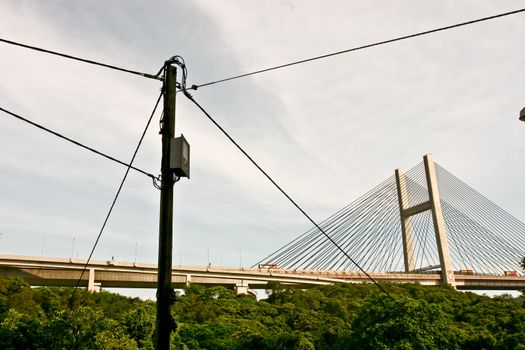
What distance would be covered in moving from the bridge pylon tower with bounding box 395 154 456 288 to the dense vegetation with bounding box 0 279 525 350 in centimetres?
1078

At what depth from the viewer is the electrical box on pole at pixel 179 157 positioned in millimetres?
9636

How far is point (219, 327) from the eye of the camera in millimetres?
44438

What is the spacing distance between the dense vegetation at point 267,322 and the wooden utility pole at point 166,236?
17.8 m

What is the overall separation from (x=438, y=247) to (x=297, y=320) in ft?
143

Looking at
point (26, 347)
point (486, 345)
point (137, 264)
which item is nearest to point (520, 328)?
point (486, 345)

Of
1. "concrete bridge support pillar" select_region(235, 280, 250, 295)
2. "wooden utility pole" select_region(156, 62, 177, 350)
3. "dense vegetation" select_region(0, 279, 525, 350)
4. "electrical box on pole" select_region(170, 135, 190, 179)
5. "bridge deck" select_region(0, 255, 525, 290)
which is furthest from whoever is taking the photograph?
"concrete bridge support pillar" select_region(235, 280, 250, 295)

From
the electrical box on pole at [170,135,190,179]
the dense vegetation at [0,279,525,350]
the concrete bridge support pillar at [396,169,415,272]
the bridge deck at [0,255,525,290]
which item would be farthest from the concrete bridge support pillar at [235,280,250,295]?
the electrical box on pole at [170,135,190,179]

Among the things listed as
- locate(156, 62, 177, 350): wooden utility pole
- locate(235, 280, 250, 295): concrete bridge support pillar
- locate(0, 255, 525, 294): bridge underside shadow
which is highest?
Result: locate(0, 255, 525, 294): bridge underside shadow

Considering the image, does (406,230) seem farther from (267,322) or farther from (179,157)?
(179,157)

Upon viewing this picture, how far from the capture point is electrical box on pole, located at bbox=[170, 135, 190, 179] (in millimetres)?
9636

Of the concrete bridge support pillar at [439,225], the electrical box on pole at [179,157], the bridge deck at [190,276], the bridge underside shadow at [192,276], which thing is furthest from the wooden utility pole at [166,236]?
the concrete bridge support pillar at [439,225]

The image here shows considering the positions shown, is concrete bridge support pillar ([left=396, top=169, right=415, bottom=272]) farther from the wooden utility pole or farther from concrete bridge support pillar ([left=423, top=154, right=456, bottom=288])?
the wooden utility pole

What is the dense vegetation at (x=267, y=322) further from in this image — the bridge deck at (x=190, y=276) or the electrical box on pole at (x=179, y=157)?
the electrical box on pole at (x=179, y=157)

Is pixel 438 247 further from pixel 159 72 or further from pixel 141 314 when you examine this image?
pixel 159 72
